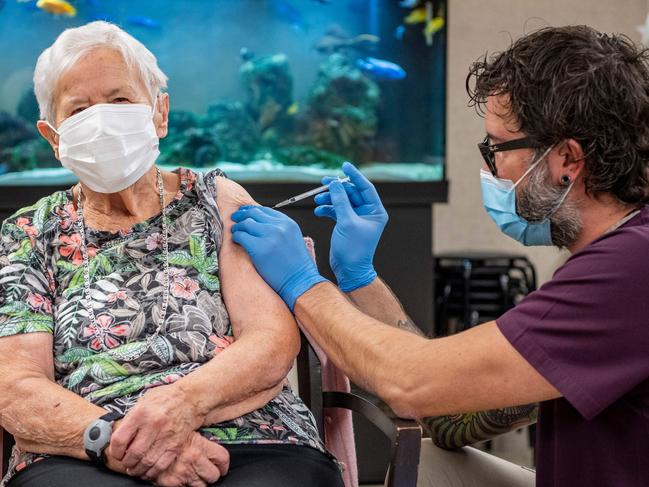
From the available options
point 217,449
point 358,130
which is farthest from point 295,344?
point 358,130

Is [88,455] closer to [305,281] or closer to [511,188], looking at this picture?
[305,281]

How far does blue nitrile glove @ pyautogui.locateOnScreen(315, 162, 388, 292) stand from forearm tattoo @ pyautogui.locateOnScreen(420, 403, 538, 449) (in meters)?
0.35

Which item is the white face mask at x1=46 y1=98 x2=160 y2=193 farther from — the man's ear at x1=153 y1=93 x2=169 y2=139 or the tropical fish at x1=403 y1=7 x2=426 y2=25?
the tropical fish at x1=403 y1=7 x2=426 y2=25

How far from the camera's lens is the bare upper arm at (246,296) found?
169 centimetres

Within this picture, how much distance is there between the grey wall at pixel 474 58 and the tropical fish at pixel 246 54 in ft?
4.66

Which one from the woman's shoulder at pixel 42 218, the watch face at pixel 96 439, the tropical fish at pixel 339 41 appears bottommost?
the watch face at pixel 96 439

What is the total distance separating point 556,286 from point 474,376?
19cm

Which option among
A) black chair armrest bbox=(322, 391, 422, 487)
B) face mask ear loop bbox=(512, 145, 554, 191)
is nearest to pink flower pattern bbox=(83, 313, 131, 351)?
black chair armrest bbox=(322, 391, 422, 487)

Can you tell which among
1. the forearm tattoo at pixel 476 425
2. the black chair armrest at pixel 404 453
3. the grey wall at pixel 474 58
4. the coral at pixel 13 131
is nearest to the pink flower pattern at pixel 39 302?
the black chair armrest at pixel 404 453

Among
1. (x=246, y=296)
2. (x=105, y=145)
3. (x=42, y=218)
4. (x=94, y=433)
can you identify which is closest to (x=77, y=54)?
(x=105, y=145)

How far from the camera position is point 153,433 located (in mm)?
1474

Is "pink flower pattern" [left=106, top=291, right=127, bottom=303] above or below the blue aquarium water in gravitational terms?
below

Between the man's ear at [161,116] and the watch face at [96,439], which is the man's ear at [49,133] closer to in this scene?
the man's ear at [161,116]

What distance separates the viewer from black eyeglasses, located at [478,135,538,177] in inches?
59.3
